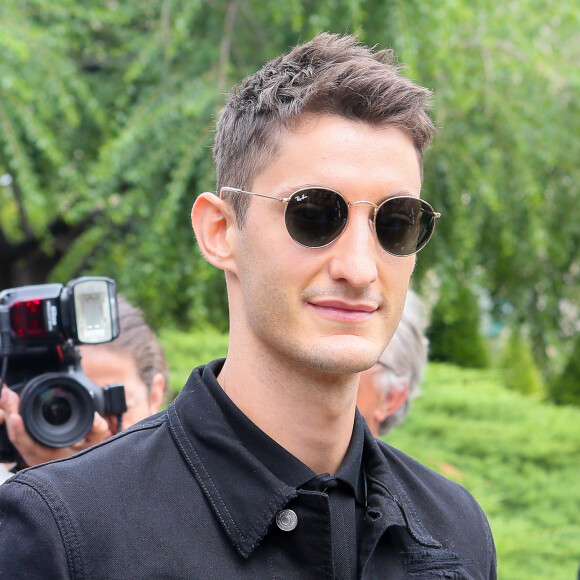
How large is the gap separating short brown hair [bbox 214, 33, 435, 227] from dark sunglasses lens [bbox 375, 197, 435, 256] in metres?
0.15

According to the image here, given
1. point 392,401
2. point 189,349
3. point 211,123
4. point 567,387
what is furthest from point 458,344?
point 392,401

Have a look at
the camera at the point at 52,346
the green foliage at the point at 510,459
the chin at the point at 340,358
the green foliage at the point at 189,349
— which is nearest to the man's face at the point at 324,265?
the chin at the point at 340,358

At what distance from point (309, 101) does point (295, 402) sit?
1.73ft

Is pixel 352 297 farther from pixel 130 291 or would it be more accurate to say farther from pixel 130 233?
pixel 130 233

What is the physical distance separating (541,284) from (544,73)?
1856 mm

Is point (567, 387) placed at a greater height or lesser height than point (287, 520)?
lesser

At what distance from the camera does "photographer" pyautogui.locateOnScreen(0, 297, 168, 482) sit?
2.20 meters

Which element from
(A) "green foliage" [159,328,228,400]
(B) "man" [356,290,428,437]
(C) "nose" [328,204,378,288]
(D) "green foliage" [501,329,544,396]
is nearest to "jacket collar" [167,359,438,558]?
(C) "nose" [328,204,378,288]

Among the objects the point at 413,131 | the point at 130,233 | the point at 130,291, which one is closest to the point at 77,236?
the point at 130,233

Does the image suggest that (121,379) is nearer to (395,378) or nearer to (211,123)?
(395,378)

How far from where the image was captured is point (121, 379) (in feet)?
8.95

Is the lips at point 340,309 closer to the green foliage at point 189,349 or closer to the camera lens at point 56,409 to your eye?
the camera lens at point 56,409

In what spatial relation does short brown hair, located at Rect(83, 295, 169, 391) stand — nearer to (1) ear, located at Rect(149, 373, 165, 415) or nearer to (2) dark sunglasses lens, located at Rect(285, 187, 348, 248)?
(1) ear, located at Rect(149, 373, 165, 415)

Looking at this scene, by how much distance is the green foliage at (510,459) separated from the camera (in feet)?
15.0
